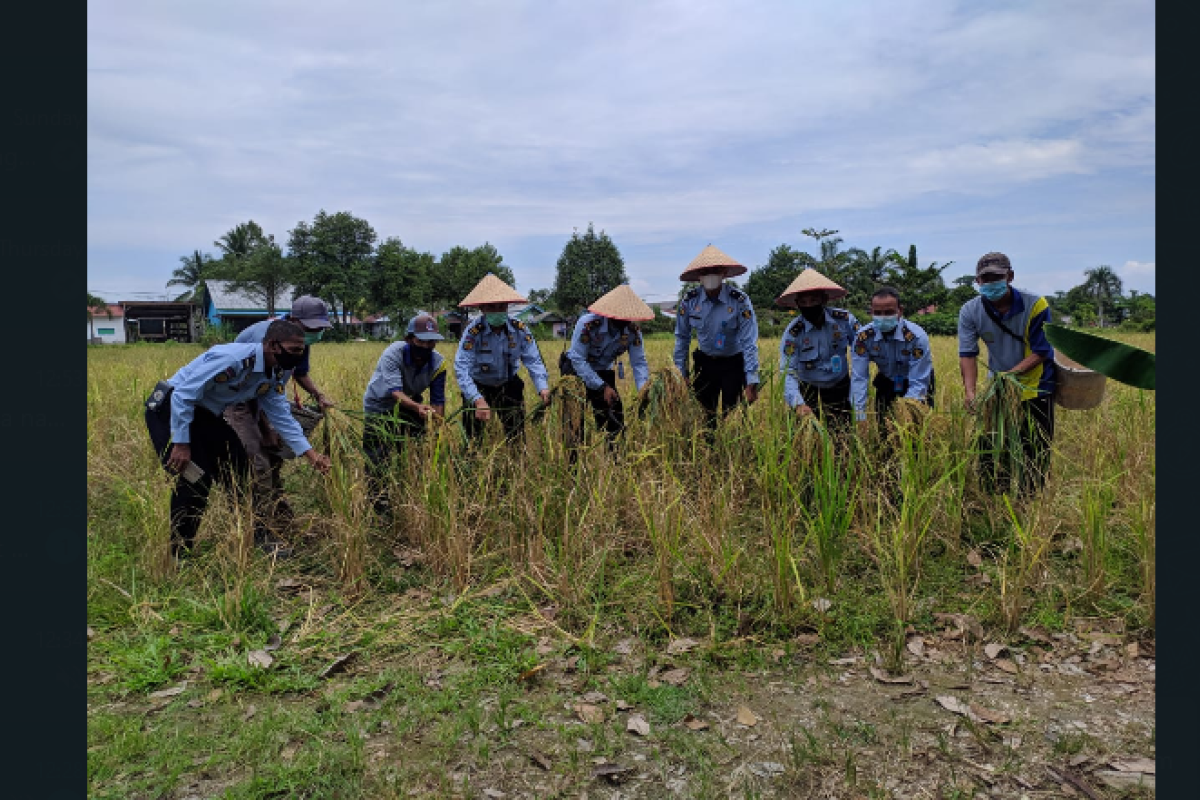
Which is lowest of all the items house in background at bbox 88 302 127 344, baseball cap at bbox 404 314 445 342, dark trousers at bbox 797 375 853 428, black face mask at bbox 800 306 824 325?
dark trousers at bbox 797 375 853 428

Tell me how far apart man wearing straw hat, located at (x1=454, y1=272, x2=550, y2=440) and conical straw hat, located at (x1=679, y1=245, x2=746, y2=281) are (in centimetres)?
127

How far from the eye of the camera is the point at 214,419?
422cm

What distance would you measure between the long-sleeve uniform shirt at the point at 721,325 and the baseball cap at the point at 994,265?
1.52m

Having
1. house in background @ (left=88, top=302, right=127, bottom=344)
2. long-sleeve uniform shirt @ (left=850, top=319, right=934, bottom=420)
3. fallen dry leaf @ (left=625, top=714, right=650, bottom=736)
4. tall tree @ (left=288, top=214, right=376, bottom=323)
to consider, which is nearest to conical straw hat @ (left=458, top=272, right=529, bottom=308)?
long-sleeve uniform shirt @ (left=850, top=319, right=934, bottom=420)

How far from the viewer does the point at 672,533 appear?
3.45m

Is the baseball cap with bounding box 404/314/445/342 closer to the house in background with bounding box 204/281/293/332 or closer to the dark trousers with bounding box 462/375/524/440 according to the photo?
the dark trousers with bounding box 462/375/524/440

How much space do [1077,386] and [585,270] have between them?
136 feet

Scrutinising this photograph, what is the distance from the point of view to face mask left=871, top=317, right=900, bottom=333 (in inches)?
185

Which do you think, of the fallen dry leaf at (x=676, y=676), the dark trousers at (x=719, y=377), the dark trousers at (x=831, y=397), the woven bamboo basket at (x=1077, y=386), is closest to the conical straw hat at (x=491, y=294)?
the dark trousers at (x=719, y=377)

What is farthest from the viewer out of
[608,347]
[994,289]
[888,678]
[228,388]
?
[608,347]

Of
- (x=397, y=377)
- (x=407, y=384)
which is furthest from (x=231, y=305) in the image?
(x=397, y=377)

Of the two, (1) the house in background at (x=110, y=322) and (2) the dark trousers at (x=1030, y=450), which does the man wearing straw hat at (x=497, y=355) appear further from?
(1) the house in background at (x=110, y=322)

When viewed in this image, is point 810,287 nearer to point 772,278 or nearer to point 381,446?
point 381,446

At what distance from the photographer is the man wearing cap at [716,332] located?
539 cm
